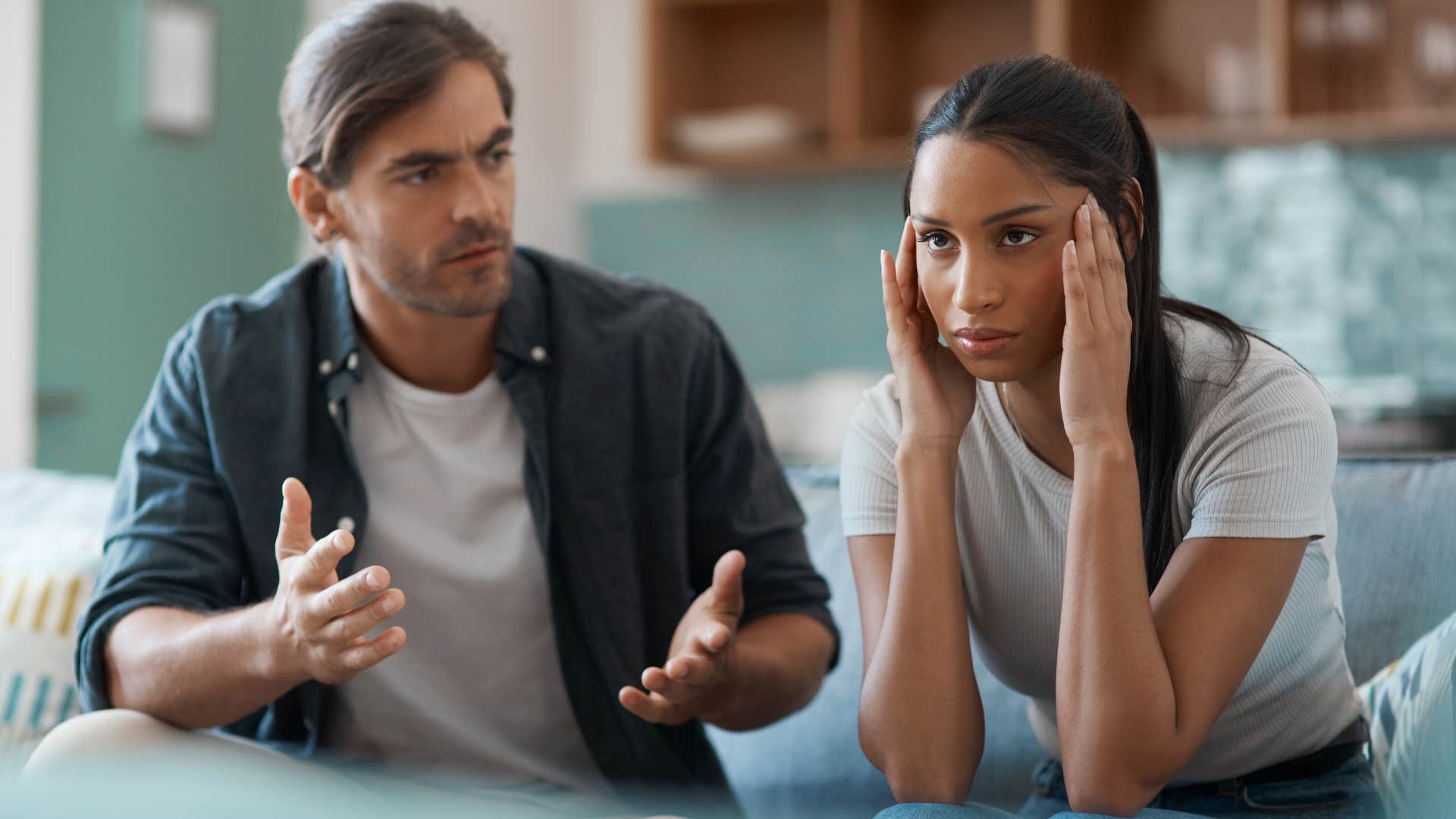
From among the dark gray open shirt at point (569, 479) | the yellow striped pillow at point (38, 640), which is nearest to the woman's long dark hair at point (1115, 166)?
the dark gray open shirt at point (569, 479)

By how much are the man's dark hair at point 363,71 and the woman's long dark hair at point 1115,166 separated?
2.10 ft

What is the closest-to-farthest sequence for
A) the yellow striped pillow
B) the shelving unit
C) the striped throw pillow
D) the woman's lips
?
1. the striped throw pillow
2. the woman's lips
3. the yellow striped pillow
4. the shelving unit

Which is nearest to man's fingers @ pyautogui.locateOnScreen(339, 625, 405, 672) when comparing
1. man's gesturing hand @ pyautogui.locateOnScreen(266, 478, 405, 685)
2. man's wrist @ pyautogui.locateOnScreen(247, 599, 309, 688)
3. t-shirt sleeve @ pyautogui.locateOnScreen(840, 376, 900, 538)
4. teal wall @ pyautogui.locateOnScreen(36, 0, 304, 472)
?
man's gesturing hand @ pyautogui.locateOnScreen(266, 478, 405, 685)

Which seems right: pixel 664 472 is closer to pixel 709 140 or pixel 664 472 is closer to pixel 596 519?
pixel 596 519

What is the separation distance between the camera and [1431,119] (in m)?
3.50

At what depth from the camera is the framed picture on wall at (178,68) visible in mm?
3457

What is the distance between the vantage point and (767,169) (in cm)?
424

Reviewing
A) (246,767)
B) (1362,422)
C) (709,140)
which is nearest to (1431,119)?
(1362,422)

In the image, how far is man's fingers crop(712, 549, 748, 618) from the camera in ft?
4.67

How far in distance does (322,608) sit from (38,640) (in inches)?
29.5

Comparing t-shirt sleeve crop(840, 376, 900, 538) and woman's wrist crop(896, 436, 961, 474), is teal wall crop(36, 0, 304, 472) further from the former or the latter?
woman's wrist crop(896, 436, 961, 474)

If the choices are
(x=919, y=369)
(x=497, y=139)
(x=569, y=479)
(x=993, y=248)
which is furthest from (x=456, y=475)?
→ (x=993, y=248)

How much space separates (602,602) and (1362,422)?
2.44 meters

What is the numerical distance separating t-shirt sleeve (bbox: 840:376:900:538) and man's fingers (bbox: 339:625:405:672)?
16.7 inches
